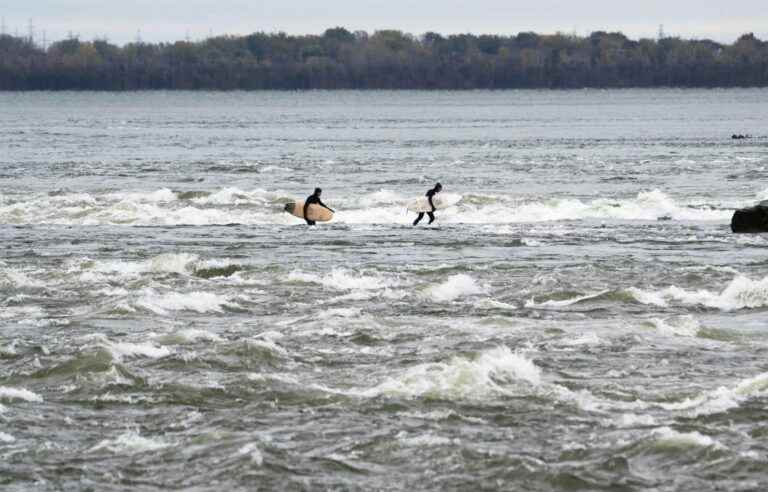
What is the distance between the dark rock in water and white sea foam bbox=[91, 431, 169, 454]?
21.5 m

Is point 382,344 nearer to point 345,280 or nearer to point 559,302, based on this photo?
point 559,302

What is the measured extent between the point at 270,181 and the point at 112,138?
148 feet

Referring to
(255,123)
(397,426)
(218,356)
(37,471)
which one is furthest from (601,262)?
(255,123)

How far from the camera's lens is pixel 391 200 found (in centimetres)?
4419

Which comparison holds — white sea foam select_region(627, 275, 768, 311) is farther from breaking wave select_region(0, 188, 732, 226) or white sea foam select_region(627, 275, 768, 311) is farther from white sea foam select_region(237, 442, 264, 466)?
breaking wave select_region(0, 188, 732, 226)

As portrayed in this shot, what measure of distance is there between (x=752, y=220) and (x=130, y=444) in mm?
21854

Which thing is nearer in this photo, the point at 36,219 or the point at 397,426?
the point at 397,426

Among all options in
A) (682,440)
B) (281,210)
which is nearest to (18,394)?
(682,440)

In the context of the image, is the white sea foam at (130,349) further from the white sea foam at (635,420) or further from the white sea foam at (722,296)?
the white sea foam at (722,296)

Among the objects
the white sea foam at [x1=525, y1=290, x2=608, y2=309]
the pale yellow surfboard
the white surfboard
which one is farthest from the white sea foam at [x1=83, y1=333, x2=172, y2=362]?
the white surfboard

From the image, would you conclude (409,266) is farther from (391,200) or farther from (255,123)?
(255,123)

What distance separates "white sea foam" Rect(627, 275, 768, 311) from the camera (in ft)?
72.5

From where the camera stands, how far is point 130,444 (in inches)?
548

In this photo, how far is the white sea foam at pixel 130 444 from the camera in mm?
13758
